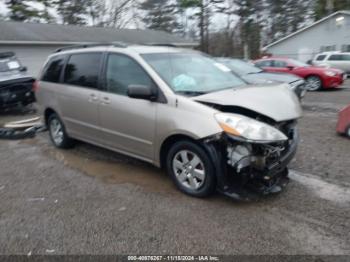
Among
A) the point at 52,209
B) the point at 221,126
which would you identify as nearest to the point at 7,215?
the point at 52,209

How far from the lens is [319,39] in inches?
1171

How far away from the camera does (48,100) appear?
249 inches

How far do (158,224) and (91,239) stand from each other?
0.69 metres

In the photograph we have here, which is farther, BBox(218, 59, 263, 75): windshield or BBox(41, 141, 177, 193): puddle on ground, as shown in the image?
BBox(218, 59, 263, 75): windshield

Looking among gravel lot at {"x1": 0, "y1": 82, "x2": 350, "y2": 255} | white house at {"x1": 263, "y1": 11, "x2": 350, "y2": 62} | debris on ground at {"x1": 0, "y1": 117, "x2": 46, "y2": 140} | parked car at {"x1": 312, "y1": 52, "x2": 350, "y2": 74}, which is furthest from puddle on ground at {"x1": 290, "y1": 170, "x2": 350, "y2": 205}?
white house at {"x1": 263, "y1": 11, "x2": 350, "y2": 62}

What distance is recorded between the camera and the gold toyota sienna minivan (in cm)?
375

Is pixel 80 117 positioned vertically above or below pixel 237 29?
below

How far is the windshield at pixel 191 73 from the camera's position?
14.4 feet

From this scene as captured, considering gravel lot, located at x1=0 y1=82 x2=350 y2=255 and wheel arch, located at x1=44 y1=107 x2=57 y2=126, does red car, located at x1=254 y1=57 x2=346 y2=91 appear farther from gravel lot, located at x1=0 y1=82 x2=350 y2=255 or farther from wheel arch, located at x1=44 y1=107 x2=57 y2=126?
wheel arch, located at x1=44 y1=107 x2=57 y2=126

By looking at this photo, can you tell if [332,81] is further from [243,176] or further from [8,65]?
[8,65]

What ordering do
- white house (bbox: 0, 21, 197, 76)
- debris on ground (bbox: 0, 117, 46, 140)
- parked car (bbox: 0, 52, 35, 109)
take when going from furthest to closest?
white house (bbox: 0, 21, 197, 76), parked car (bbox: 0, 52, 35, 109), debris on ground (bbox: 0, 117, 46, 140)

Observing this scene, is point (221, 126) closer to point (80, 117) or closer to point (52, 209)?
point (52, 209)

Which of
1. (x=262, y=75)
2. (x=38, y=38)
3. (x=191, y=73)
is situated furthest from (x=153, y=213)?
(x=38, y=38)

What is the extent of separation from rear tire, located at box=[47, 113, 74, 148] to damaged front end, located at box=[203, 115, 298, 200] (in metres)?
3.33
